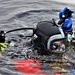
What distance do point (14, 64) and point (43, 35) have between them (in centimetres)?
92

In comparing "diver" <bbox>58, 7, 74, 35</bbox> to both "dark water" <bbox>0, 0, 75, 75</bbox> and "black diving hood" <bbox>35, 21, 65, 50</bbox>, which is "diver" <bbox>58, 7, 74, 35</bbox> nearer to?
"black diving hood" <bbox>35, 21, 65, 50</bbox>

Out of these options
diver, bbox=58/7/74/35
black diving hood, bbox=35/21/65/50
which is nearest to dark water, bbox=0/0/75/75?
black diving hood, bbox=35/21/65/50

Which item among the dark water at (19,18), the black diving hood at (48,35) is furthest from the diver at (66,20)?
the dark water at (19,18)

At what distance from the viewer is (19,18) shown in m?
10.1

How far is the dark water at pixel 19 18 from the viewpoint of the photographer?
7138 mm

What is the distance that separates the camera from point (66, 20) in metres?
7.11

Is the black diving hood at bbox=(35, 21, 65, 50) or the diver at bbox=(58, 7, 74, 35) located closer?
the black diving hood at bbox=(35, 21, 65, 50)

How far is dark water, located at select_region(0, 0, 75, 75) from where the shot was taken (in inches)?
281

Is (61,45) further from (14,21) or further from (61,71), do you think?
(14,21)

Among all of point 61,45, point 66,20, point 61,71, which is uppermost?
point 66,20

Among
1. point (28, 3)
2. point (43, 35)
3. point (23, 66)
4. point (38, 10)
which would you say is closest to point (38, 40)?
point (43, 35)

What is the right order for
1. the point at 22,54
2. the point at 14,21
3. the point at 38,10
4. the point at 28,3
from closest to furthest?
the point at 22,54 → the point at 14,21 → the point at 38,10 → the point at 28,3

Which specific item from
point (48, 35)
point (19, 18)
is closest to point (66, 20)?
point (48, 35)

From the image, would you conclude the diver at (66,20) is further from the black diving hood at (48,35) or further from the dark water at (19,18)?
the dark water at (19,18)
